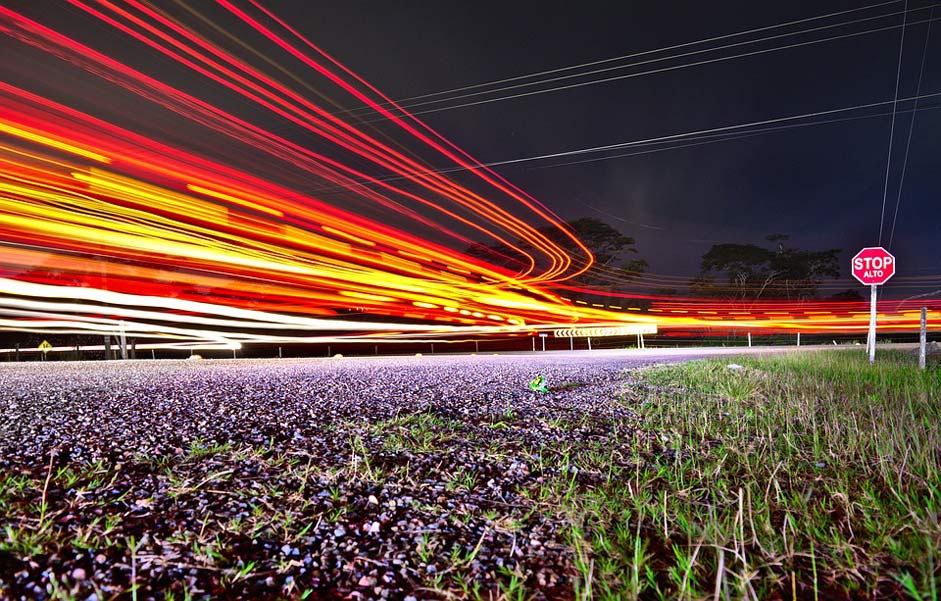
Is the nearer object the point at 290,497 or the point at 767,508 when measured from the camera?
the point at 767,508

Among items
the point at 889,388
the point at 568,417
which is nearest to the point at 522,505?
the point at 568,417

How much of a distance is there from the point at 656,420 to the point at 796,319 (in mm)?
29208

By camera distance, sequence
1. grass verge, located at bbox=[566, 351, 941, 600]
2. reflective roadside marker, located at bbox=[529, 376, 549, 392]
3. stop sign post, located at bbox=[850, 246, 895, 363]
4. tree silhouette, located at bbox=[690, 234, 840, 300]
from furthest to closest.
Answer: tree silhouette, located at bbox=[690, 234, 840, 300] → stop sign post, located at bbox=[850, 246, 895, 363] → reflective roadside marker, located at bbox=[529, 376, 549, 392] → grass verge, located at bbox=[566, 351, 941, 600]

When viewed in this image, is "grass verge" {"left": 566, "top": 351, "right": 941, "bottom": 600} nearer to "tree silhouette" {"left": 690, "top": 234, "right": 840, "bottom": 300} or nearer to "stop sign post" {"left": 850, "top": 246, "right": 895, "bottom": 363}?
"stop sign post" {"left": 850, "top": 246, "right": 895, "bottom": 363}

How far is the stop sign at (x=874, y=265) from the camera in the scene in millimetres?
11289

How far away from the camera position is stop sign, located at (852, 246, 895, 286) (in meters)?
11.3

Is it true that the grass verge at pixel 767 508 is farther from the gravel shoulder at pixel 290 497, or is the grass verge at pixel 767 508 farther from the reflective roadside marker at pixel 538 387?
the reflective roadside marker at pixel 538 387

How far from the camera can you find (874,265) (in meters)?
11.5

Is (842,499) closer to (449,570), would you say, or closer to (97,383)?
(449,570)

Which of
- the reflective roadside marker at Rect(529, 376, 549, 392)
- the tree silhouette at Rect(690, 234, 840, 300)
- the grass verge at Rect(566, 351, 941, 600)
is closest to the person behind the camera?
the grass verge at Rect(566, 351, 941, 600)

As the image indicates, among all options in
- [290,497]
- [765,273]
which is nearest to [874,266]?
[290,497]

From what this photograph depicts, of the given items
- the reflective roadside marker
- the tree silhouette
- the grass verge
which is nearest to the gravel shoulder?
the grass verge

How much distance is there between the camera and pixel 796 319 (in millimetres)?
28812

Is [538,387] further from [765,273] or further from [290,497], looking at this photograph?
[765,273]
